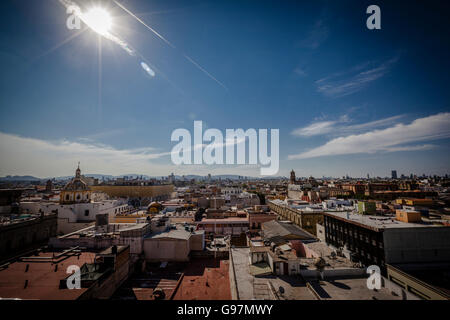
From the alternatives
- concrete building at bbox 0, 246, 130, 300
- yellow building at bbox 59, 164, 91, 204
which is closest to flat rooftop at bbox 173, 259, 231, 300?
concrete building at bbox 0, 246, 130, 300

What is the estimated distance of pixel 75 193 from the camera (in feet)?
80.6

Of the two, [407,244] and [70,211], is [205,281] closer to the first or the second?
[407,244]

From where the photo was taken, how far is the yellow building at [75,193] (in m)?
24.1

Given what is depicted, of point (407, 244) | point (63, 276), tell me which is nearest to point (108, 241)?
point (63, 276)

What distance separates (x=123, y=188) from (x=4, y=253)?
3888 centimetres

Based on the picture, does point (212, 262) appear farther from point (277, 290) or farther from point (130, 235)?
point (277, 290)

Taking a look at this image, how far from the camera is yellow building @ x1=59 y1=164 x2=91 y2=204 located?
24141mm

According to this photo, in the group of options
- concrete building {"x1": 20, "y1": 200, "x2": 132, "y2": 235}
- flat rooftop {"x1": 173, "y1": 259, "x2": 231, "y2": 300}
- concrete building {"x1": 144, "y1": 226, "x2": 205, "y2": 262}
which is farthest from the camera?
concrete building {"x1": 20, "y1": 200, "x2": 132, "y2": 235}

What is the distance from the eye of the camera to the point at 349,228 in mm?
15148

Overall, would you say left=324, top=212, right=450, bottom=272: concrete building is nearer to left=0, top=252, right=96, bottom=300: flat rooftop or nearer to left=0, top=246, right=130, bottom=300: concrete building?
left=0, top=246, right=130, bottom=300: concrete building
